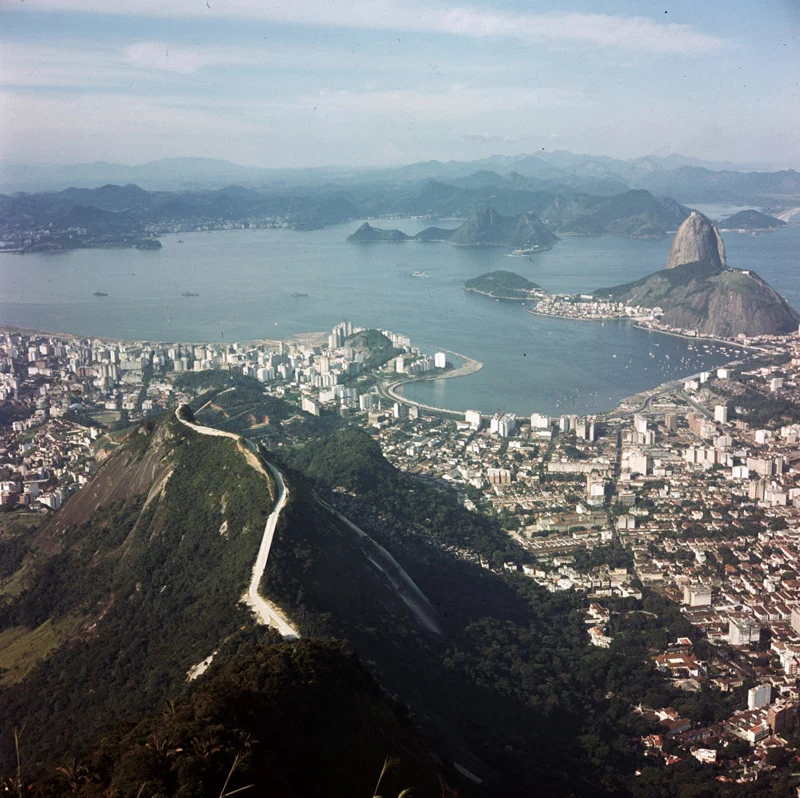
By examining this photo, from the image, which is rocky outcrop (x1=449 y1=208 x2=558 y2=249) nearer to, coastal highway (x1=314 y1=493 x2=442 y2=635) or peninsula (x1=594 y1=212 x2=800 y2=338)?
peninsula (x1=594 y1=212 x2=800 y2=338)

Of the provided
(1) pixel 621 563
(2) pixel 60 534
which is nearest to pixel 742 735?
(1) pixel 621 563

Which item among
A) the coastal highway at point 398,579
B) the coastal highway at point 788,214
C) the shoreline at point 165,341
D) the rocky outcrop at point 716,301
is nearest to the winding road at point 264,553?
the coastal highway at point 398,579

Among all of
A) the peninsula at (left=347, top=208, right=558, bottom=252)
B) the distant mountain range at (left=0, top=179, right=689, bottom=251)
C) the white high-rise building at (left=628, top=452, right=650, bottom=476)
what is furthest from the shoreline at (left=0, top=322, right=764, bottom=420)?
the distant mountain range at (left=0, top=179, right=689, bottom=251)

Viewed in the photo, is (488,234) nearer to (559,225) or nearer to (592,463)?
(559,225)

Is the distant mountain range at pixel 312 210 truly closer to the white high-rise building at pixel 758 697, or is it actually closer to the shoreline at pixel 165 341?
the shoreline at pixel 165 341

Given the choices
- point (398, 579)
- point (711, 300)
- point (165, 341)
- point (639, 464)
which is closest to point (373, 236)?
point (711, 300)

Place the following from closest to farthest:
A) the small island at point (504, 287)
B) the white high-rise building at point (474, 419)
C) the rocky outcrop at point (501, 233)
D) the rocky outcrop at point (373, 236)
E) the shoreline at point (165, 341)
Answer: the white high-rise building at point (474, 419)
the shoreline at point (165, 341)
the small island at point (504, 287)
the rocky outcrop at point (501, 233)
the rocky outcrop at point (373, 236)
